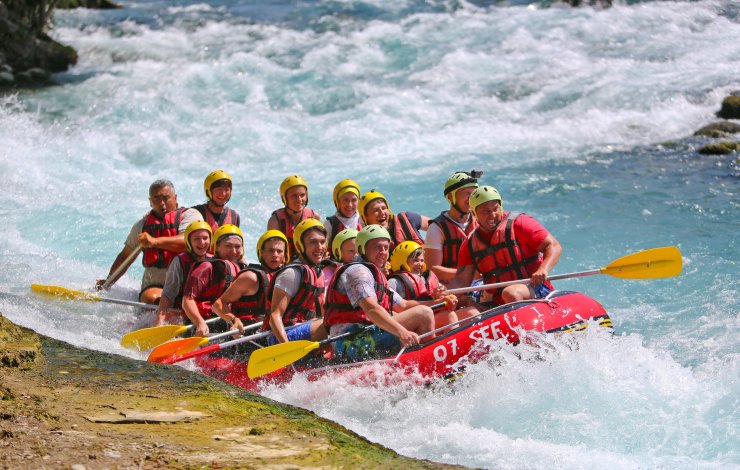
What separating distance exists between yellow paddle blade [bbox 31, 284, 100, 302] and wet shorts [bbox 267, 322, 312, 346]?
225 centimetres

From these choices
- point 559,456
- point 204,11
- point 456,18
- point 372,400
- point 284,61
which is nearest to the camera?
point 559,456

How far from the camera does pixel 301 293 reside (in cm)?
659

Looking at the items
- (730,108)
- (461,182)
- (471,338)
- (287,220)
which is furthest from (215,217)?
(730,108)

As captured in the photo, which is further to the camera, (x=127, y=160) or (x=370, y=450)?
(x=127, y=160)

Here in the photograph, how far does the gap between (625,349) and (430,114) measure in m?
9.65

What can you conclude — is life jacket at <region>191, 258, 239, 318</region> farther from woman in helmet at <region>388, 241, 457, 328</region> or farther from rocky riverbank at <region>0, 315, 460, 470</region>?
rocky riverbank at <region>0, 315, 460, 470</region>

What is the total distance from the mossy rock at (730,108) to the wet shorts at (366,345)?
31.6 feet

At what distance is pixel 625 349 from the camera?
20.1 feet

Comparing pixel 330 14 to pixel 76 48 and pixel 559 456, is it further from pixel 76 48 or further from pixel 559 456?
pixel 559 456

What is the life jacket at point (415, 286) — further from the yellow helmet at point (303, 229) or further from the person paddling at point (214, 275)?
the person paddling at point (214, 275)

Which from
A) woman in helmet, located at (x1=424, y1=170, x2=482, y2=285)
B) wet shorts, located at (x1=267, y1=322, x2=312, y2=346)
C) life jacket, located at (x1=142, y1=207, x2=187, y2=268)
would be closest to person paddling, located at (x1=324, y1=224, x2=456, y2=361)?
wet shorts, located at (x1=267, y1=322, x2=312, y2=346)

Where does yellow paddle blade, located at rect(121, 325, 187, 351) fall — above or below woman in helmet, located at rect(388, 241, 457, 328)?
below

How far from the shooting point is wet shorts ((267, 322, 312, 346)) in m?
6.47

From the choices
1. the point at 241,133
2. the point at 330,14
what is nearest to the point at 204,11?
the point at 330,14
